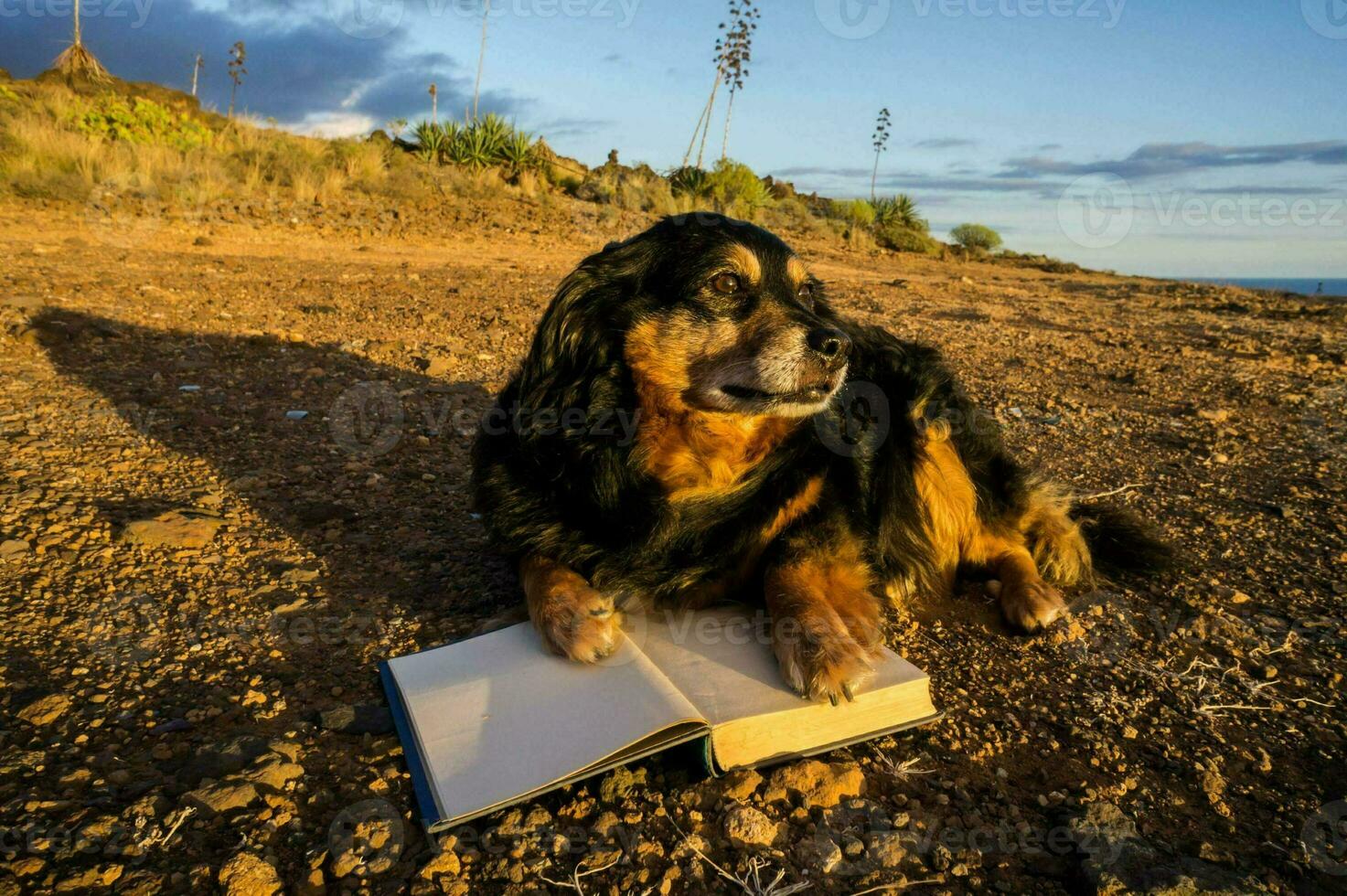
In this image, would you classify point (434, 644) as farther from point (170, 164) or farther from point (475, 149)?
point (475, 149)

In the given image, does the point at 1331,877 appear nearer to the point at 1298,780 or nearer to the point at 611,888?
the point at 1298,780

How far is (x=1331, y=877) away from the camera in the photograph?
1.76 m

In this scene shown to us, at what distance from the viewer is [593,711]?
2033 millimetres

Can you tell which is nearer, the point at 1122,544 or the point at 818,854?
the point at 818,854

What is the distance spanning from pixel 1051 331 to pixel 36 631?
343 inches

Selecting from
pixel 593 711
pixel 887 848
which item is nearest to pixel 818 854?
pixel 887 848

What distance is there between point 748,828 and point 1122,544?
2.27 meters

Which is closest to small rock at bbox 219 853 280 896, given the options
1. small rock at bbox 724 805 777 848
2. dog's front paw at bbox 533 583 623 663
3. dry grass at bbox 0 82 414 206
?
dog's front paw at bbox 533 583 623 663

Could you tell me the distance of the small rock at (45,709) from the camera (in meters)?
2.00

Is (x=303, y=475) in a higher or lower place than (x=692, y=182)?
lower

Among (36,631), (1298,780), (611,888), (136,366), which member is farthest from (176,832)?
(136,366)

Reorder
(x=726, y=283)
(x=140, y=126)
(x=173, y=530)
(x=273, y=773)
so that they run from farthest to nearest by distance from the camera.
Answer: (x=140, y=126) → (x=173, y=530) → (x=726, y=283) → (x=273, y=773)

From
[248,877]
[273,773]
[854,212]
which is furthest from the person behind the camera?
[854,212]

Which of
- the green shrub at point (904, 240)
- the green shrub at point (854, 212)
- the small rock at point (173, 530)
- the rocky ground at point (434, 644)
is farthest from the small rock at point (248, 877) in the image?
the green shrub at point (854, 212)
